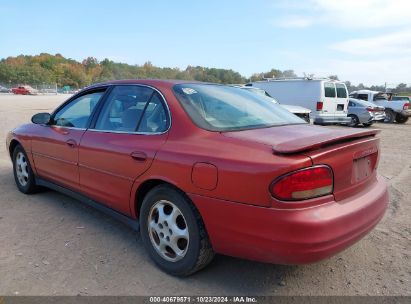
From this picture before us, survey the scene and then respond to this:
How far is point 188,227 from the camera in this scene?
277cm

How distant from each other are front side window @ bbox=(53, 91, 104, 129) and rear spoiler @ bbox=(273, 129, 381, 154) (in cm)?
225

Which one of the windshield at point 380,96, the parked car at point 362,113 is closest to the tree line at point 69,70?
the windshield at point 380,96

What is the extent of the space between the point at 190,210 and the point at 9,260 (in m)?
1.74

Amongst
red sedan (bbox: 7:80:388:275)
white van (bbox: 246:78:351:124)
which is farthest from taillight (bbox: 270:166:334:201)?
white van (bbox: 246:78:351:124)

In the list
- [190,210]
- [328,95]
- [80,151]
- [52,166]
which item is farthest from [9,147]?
[328,95]

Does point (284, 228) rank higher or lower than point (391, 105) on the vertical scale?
higher

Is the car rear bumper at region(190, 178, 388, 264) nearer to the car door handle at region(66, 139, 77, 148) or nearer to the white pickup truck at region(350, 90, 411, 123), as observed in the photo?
the car door handle at region(66, 139, 77, 148)

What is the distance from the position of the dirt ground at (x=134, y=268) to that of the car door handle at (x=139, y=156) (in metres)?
0.91

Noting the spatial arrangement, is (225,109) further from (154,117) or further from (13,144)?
(13,144)

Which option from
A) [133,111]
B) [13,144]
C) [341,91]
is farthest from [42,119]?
[341,91]

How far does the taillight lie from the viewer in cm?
232

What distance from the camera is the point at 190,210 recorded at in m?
2.74

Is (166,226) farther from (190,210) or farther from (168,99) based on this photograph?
(168,99)

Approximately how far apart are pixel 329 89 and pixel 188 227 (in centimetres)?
1368
